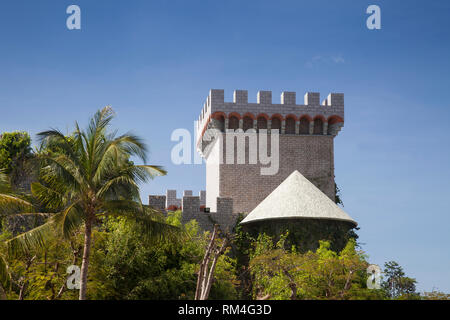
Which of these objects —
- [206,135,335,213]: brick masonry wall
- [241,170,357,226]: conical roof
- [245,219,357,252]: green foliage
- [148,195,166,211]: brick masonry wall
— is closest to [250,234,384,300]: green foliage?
[245,219,357,252]: green foliage

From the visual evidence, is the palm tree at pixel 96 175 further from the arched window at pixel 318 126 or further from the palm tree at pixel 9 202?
the arched window at pixel 318 126

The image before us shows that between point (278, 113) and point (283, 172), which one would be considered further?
point (278, 113)

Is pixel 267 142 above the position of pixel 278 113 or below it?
below

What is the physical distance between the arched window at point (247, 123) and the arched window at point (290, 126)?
6.50 feet

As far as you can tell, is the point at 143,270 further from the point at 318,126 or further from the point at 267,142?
the point at 318,126

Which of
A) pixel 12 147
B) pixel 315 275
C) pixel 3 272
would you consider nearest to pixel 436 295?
pixel 315 275

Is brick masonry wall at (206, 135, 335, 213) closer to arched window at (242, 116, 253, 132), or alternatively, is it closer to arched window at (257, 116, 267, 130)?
arched window at (257, 116, 267, 130)

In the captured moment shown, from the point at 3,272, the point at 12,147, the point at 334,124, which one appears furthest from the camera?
the point at 12,147

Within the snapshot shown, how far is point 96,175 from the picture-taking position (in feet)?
58.7

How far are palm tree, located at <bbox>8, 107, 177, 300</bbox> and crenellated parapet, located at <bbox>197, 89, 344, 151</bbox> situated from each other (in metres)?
11.6

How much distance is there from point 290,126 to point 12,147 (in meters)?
15.7

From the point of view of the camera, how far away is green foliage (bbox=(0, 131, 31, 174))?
31.0 m
